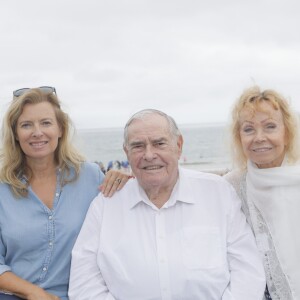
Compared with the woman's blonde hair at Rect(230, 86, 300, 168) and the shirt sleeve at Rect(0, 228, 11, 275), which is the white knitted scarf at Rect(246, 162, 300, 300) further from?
the shirt sleeve at Rect(0, 228, 11, 275)

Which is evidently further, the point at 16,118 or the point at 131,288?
the point at 16,118

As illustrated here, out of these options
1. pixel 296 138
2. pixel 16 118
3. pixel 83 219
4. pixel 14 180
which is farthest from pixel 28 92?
pixel 296 138

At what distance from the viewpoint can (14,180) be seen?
3.62 m

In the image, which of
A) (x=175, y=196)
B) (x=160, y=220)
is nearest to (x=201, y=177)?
(x=175, y=196)

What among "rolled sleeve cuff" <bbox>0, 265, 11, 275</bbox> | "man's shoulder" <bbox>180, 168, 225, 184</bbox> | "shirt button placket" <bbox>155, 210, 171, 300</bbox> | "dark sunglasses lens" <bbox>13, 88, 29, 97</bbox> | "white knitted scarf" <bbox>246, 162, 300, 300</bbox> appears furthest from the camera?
"dark sunglasses lens" <bbox>13, 88, 29, 97</bbox>

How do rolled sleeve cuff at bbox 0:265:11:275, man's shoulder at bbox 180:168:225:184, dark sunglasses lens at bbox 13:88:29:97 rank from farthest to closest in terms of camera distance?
dark sunglasses lens at bbox 13:88:29:97 → man's shoulder at bbox 180:168:225:184 → rolled sleeve cuff at bbox 0:265:11:275

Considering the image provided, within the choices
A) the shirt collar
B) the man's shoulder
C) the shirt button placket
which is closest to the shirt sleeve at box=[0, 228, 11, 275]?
the shirt collar

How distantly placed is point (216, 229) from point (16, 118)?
68.1 inches

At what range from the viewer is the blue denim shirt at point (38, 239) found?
3445 millimetres

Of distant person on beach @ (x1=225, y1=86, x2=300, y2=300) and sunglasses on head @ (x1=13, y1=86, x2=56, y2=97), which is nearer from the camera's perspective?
distant person on beach @ (x1=225, y1=86, x2=300, y2=300)

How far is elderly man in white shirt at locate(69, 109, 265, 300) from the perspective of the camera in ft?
10.5

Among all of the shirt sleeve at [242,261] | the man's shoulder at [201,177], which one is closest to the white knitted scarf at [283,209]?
the shirt sleeve at [242,261]

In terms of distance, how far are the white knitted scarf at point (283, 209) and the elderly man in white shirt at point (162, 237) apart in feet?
0.55

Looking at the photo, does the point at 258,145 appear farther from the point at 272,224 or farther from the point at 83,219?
the point at 83,219
